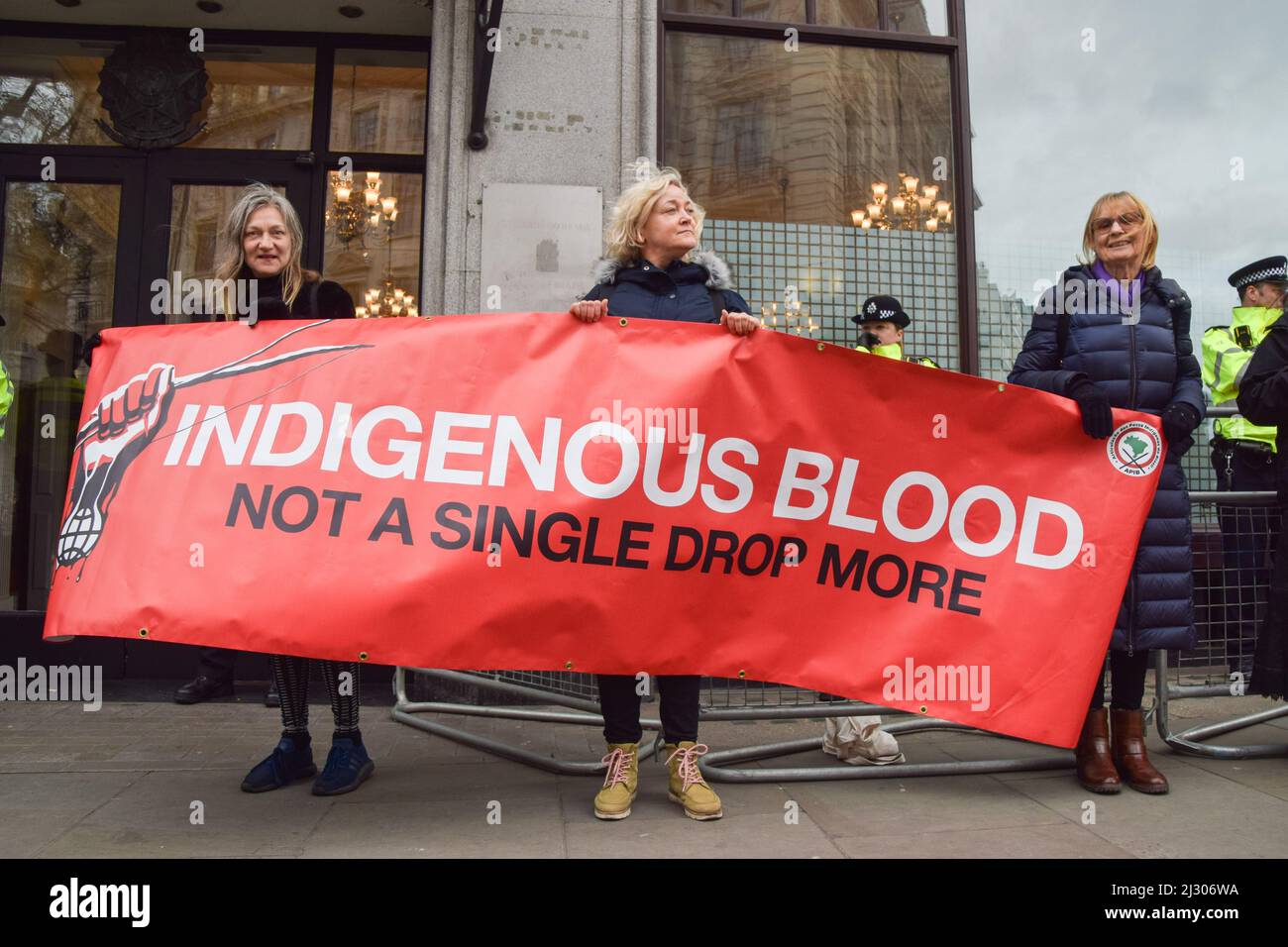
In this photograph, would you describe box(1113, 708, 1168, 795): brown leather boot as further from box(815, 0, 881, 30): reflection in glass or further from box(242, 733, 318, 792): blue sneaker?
box(815, 0, 881, 30): reflection in glass

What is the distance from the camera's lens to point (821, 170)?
21.0ft

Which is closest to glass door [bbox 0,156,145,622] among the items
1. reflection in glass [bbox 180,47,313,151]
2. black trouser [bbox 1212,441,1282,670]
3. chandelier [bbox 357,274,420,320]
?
reflection in glass [bbox 180,47,313,151]

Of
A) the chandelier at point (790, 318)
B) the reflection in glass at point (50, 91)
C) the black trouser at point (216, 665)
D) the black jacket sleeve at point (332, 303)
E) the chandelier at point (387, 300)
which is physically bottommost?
the black trouser at point (216, 665)

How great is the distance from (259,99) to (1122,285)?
5.40 metres

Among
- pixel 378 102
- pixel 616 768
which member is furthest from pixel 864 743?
pixel 378 102

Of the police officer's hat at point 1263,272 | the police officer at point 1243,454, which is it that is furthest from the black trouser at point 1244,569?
the police officer's hat at point 1263,272

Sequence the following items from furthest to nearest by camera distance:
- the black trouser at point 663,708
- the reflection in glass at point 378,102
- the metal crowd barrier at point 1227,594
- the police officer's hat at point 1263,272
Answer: the reflection in glass at point 378,102 < the police officer's hat at point 1263,272 < the metal crowd barrier at point 1227,594 < the black trouser at point 663,708

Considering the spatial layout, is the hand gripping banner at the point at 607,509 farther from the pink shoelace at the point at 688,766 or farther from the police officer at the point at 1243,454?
the police officer at the point at 1243,454

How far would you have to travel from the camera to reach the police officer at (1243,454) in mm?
4629

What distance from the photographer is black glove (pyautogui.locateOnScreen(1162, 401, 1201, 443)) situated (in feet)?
12.1

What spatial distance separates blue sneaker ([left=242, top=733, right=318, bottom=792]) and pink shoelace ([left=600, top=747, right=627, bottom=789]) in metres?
1.26

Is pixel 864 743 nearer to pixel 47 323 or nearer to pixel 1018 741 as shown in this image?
pixel 1018 741

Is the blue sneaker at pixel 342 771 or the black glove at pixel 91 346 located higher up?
the black glove at pixel 91 346

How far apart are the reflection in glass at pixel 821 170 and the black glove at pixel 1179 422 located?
2604 mm
